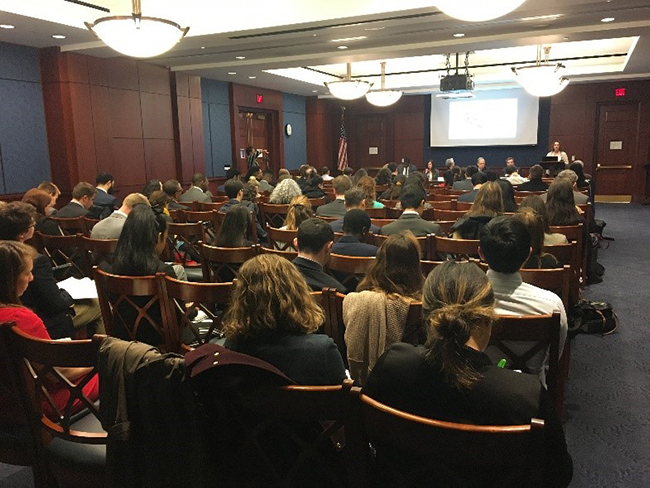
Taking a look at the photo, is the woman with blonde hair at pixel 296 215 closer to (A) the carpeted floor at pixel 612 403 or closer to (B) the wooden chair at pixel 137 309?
(B) the wooden chair at pixel 137 309

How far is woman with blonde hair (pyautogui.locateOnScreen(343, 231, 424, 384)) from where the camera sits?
6.76 ft

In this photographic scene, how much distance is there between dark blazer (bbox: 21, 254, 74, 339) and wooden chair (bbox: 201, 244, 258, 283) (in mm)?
835

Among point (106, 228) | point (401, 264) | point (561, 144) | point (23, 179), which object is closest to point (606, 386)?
point (401, 264)

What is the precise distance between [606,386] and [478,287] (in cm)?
220

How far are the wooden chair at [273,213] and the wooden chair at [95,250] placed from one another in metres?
2.07

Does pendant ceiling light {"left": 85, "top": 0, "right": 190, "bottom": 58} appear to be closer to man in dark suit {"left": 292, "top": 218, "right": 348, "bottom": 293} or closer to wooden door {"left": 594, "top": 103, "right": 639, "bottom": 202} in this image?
man in dark suit {"left": 292, "top": 218, "right": 348, "bottom": 293}

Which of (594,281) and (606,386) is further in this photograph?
(594,281)

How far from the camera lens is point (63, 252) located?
4.23m

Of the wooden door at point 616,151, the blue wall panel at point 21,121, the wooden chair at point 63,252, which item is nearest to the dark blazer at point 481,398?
the wooden chair at point 63,252

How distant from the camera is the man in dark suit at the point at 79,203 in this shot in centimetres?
510

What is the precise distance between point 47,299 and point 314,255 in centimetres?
130

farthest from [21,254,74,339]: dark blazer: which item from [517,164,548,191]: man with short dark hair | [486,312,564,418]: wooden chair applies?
[517,164,548,191]: man with short dark hair

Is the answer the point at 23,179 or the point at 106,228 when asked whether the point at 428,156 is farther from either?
the point at 106,228

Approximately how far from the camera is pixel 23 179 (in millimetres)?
7391
